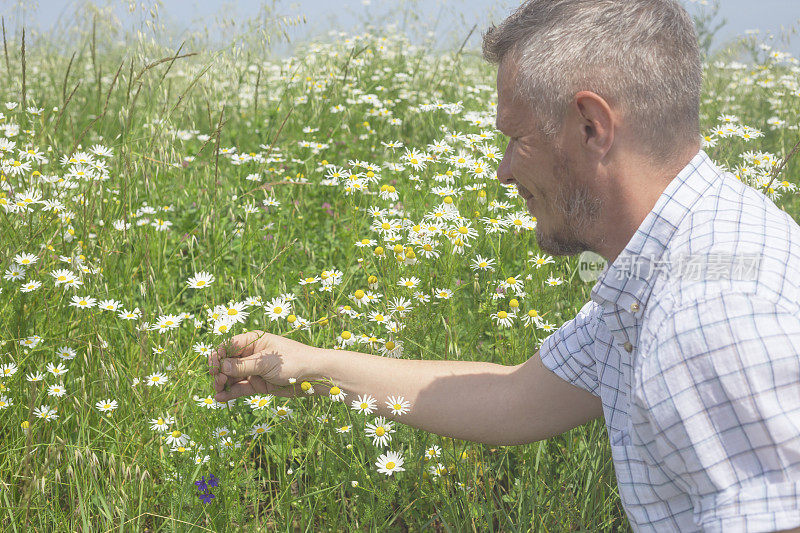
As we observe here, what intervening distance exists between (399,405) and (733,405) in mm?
937

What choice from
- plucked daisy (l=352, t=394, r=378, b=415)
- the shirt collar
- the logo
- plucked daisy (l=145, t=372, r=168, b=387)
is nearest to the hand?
plucked daisy (l=352, t=394, r=378, b=415)

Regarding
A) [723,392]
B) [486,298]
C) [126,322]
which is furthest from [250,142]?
[723,392]

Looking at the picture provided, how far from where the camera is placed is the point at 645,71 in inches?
52.6

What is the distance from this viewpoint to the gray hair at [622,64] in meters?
1.33

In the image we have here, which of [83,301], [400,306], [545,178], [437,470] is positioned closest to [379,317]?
[400,306]

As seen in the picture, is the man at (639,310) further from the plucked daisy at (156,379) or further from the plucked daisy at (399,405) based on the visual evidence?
the plucked daisy at (156,379)

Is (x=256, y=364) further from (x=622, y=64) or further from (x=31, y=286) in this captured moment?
(x=622, y=64)

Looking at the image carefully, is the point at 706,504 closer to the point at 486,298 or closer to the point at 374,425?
the point at 374,425

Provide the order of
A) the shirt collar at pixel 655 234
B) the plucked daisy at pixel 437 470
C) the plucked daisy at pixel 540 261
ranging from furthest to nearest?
the plucked daisy at pixel 540 261 < the plucked daisy at pixel 437 470 < the shirt collar at pixel 655 234

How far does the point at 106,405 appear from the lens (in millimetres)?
2088

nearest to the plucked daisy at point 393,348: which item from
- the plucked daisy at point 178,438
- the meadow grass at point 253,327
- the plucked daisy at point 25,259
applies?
the meadow grass at point 253,327

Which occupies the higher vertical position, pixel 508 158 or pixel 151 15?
pixel 151 15

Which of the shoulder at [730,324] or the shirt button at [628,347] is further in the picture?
the shirt button at [628,347]

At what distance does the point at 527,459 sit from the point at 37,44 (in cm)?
637
